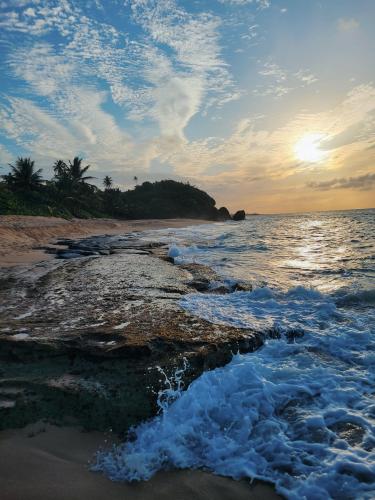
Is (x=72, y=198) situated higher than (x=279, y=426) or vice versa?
(x=72, y=198)

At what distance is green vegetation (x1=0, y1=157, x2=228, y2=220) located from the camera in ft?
102

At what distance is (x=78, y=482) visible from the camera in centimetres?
210

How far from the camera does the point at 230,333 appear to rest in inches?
159

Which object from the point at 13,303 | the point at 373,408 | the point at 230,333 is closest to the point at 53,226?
the point at 13,303

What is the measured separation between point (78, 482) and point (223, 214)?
254 feet

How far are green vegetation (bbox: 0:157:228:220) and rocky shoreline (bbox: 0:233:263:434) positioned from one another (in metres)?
24.5

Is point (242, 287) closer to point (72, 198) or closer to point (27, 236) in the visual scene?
point (27, 236)

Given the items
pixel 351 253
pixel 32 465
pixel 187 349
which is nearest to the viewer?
pixel 32 465

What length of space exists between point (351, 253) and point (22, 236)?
53.7ft

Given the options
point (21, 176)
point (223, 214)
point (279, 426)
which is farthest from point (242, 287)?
point (223, 214)

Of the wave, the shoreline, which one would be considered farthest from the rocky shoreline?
the wave

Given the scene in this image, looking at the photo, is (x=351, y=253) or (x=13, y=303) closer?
(x=13, y=303)

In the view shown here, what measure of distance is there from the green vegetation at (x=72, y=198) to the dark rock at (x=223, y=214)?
7.81 m

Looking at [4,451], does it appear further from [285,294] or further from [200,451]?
[285,294]
